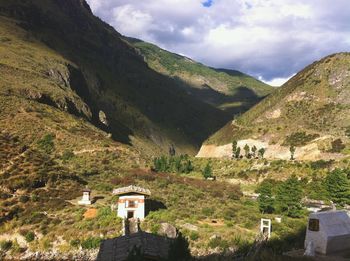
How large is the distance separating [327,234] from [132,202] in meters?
23.7

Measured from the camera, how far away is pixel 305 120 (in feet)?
495

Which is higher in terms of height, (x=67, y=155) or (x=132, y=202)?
(x=67, y=155)

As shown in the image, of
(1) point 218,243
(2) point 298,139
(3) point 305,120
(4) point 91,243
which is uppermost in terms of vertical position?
(3) point 305,120

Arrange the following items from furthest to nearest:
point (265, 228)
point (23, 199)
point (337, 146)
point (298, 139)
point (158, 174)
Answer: point (298, 139), point (337, 146), point (158, 174), point (23, 199), point (265, 228)

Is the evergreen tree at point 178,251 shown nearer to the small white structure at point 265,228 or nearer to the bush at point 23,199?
the small white structure at point 265,228

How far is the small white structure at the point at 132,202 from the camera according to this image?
39.9 m

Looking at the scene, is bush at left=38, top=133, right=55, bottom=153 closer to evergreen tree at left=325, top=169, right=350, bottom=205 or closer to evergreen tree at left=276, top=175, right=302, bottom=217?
evergreen tree at left=276, top=175, right=302, bottom=217

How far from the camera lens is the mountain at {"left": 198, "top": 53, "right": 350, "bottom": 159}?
130 m

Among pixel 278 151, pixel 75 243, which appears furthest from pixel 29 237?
pixel 278 151

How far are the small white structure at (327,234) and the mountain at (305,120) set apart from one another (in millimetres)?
99001

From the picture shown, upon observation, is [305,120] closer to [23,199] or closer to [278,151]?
[278,151]

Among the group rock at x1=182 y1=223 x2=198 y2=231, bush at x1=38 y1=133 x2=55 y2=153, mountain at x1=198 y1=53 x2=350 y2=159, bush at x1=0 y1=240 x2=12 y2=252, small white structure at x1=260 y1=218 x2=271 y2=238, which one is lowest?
bush at x1=0 y1=240 x2=12 y2=252

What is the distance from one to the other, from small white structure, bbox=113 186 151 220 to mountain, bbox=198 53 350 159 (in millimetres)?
84802

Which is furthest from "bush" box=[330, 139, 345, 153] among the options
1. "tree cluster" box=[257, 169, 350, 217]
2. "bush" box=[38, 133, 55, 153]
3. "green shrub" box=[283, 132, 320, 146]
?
"bush" box=[38, 133, 55, 153]
